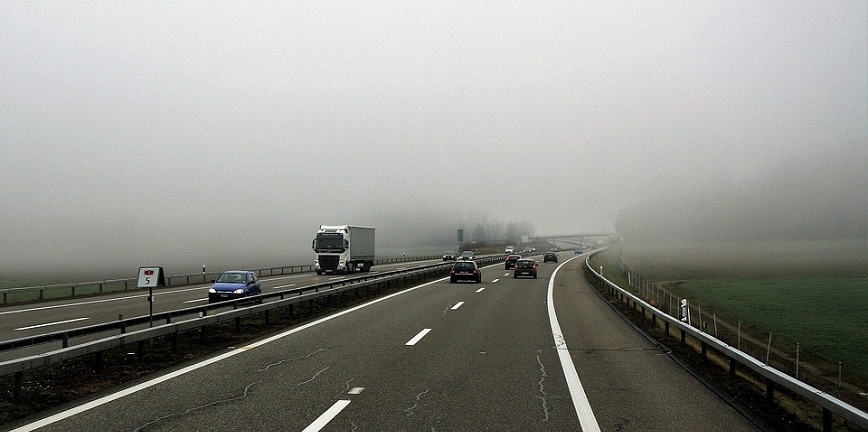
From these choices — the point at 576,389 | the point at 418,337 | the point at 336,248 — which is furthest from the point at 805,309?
the point at 336,248

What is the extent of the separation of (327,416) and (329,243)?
39449 mm

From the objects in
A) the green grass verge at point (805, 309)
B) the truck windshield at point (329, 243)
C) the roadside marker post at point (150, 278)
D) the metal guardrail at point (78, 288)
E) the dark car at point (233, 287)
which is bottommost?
the green grass verge at point (805, 309)

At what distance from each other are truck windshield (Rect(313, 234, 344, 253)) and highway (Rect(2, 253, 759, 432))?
31.3 metres

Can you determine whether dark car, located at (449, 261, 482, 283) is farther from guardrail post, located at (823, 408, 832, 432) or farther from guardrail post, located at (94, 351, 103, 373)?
guardrail post, located at (823, 408, 832, 432)

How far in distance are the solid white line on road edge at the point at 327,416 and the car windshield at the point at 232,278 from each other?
15085 millimetres

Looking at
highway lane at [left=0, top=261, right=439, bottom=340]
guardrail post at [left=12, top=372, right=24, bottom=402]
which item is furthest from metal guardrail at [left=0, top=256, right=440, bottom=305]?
guardrail post at [left=12, top=372, right=24, bottom=402]

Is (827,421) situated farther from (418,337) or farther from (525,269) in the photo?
(525,269)

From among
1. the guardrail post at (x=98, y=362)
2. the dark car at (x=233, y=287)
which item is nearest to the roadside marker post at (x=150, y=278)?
the guardrail post at (x=98, y=362)

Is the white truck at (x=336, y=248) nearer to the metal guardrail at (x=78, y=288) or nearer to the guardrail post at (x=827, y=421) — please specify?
the metal guardrail at (x=78, y=288)

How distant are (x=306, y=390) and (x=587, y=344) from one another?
255 inches

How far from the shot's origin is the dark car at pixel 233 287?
63.8ft

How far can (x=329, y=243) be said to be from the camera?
148ft

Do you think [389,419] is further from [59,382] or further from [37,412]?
[59,382]

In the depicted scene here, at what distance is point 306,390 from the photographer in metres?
7.43
